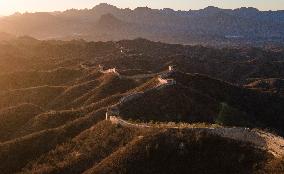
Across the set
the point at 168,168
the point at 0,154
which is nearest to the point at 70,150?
the point at 0,154

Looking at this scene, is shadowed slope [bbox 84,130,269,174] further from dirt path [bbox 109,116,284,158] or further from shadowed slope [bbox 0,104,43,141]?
shadowed slope [bbox 0,104,43,141]

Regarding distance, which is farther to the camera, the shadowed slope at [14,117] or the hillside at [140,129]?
the shadowed slope at [14,117]

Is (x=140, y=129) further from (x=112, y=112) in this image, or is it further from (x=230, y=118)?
(x=230, y=118)

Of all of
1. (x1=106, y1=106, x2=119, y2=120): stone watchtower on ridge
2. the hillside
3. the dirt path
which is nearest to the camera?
the dirt path

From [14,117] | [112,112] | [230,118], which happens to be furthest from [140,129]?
[14,117]

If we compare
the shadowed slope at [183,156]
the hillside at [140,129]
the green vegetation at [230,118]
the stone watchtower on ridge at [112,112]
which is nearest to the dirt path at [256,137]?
the hillside at [140,129]

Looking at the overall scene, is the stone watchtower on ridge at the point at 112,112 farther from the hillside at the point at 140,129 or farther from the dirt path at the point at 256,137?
the dirt path at the point at 256,137

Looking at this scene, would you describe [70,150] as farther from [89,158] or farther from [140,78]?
[140,78]

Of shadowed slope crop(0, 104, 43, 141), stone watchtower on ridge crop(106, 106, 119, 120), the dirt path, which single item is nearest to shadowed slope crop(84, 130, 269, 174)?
the dirt path

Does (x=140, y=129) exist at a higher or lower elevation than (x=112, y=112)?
higher

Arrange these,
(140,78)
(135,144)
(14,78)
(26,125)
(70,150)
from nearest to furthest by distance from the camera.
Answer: (135,144) < (70,150) < (26,125) < (140,78) < (14,78)

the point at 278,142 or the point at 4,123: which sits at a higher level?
the point at 278,142
